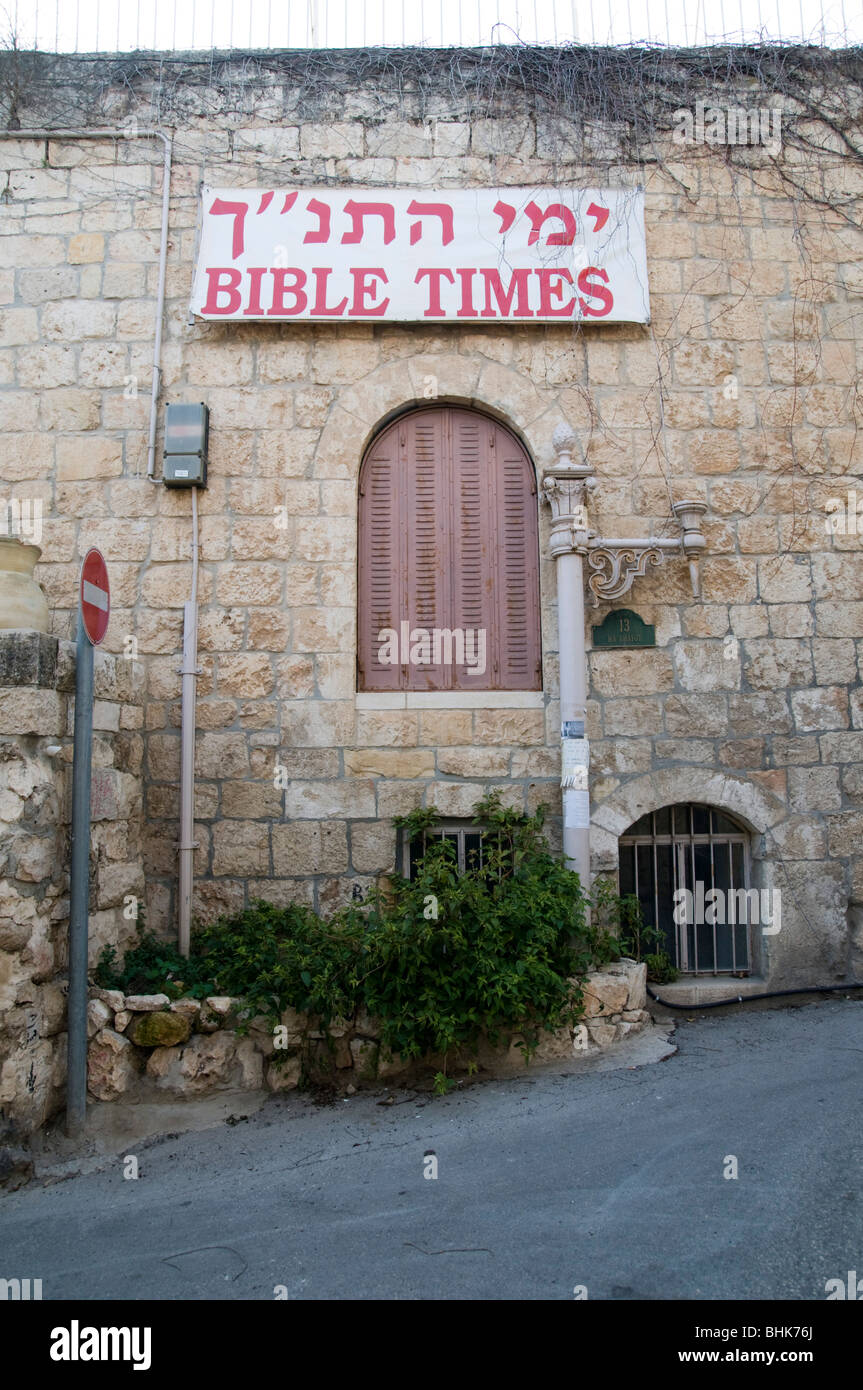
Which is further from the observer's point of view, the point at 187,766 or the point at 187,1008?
the point at 187,766

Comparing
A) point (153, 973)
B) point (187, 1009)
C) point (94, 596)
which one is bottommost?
point (187, 1009)

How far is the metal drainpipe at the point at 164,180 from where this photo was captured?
19.4 feet

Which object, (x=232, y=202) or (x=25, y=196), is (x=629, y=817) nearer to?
(x=232, y=202)

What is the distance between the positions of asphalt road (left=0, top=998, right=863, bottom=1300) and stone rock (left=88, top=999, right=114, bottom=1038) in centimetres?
62

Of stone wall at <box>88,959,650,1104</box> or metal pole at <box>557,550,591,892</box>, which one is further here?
metal pole at <box>557,550,591,892</box>

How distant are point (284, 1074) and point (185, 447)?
382cm

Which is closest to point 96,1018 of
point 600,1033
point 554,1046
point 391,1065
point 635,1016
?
point 391,1065

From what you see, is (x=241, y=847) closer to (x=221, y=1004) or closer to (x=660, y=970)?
(x=221, y=1004)

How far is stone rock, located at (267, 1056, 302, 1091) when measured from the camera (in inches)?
177

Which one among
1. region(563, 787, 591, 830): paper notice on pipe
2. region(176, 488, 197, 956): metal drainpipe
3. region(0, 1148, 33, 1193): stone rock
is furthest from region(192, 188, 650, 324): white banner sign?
region(0, 1148, 33, 1193): stone rock

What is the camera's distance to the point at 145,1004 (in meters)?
4.39

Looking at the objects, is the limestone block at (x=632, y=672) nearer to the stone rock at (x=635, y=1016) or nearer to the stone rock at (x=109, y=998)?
the stone rock at (x=635, y=1016)

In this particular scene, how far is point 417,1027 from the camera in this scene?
172 inches

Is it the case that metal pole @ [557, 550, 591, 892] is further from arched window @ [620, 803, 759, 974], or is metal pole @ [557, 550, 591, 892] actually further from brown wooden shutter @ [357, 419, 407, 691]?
brown wooden shutter @ [357, 419, 407, 691]
